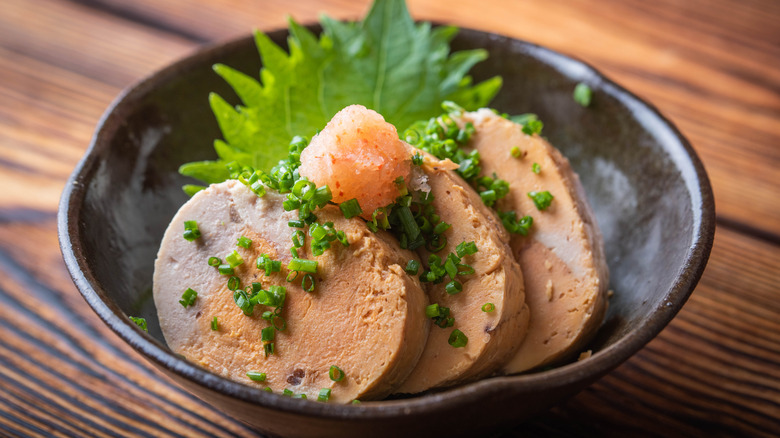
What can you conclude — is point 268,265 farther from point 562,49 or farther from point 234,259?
point 562,49

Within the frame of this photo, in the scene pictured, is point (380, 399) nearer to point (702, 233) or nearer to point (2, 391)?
point (702, 233)

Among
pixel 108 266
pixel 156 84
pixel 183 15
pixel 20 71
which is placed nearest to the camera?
pixel 108 266

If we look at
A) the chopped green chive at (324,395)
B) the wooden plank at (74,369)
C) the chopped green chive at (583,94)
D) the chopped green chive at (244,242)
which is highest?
the chopped green chive at (583,94)

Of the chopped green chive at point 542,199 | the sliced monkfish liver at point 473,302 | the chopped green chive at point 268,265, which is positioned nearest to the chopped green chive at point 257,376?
the chopped green chive at point 268,265

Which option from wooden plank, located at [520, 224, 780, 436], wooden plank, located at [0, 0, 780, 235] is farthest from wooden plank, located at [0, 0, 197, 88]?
wooden plank, located at [520, 224, 780, 436]

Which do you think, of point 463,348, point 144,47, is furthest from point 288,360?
point 144,47

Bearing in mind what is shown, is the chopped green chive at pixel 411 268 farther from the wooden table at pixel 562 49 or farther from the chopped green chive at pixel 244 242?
the wooden table at pixel 562 49

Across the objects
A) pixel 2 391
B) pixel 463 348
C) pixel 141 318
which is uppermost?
pixel 463 348
